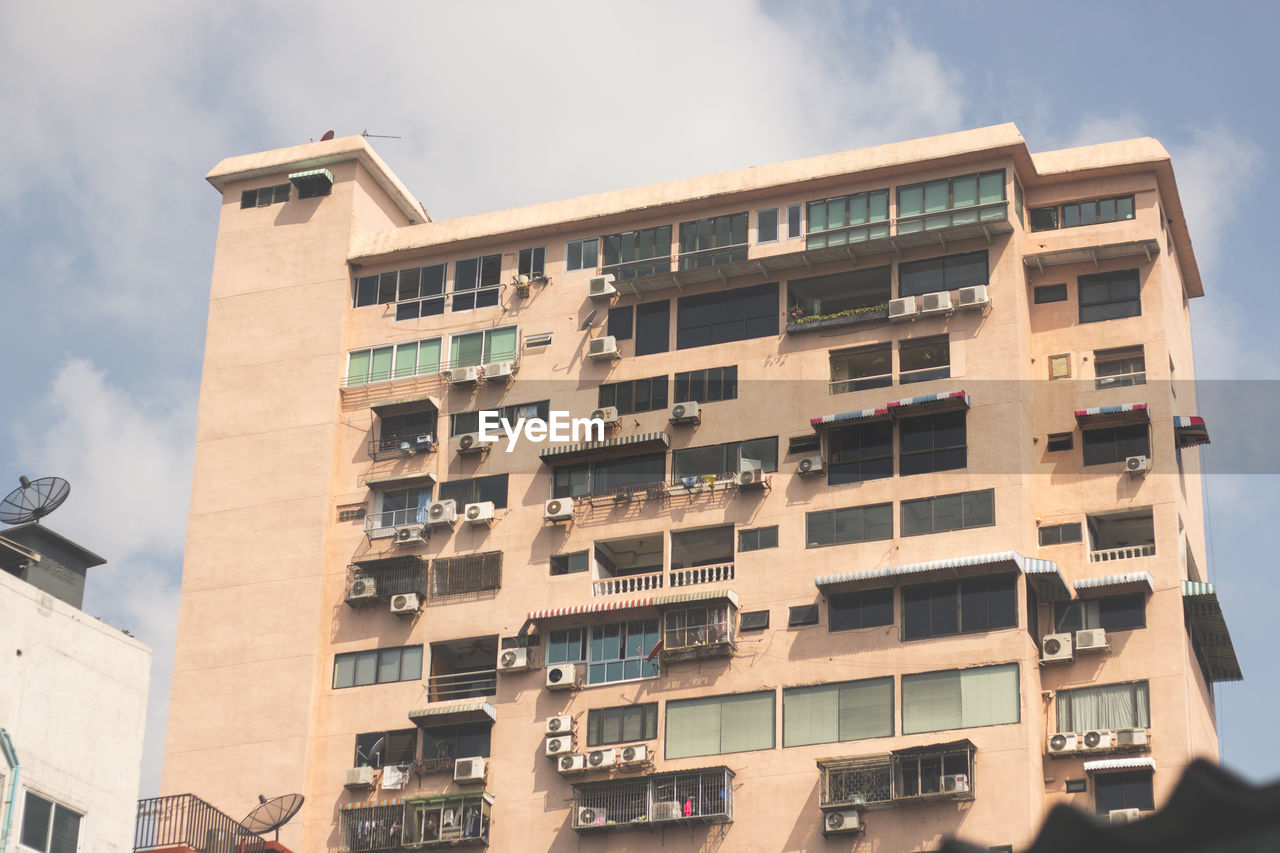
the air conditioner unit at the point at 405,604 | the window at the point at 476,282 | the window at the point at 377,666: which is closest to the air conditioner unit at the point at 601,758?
the window at the point at 377,666

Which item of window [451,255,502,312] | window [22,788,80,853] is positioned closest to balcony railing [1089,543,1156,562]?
window [451,255,502,312]

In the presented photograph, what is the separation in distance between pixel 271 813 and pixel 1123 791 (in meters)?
23.6

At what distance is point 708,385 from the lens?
54875 millimetres

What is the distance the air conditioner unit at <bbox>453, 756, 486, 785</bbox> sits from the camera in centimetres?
5184

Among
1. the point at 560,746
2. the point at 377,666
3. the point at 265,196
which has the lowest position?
the point at 560,746

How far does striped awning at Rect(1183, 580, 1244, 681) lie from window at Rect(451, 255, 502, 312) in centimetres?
2314

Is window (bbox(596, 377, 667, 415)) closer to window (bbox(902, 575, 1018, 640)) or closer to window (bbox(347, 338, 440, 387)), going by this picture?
window (bbox(347, 338, 440, 387))

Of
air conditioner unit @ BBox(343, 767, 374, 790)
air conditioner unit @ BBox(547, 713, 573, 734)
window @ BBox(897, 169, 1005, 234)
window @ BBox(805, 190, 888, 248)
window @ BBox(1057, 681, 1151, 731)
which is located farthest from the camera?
window @ BBox(805, 190, 888, 248)

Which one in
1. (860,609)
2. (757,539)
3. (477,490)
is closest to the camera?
(860,609)

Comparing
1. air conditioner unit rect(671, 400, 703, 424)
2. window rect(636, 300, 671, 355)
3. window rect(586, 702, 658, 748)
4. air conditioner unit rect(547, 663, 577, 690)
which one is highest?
window rect(636, 300, 671, 355)

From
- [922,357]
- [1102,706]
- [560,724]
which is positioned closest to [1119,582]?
[1102,706]

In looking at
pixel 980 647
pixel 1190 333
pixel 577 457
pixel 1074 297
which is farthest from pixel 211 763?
pixel 1190 333

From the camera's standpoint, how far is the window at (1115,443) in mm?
51906

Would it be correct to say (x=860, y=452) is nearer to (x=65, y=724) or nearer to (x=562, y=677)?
(x=562, y=677)
